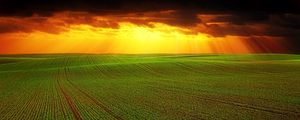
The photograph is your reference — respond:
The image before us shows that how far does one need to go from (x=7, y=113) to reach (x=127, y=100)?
21.9ft

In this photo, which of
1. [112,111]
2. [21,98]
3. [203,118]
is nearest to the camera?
[203,118]

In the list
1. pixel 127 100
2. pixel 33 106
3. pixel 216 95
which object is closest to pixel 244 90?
pixel 216 95

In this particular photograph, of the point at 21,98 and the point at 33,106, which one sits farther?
the point at 21,98

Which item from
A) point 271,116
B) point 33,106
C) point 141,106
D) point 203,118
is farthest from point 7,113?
point 271,116

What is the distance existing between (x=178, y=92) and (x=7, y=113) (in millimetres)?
11631

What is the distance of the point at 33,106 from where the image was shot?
2394 centimetres

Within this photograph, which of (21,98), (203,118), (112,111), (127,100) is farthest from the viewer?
(21,98)

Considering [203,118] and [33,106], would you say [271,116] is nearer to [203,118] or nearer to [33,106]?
[203,118]

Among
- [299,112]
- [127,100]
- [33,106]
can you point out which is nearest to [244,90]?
[127,100]

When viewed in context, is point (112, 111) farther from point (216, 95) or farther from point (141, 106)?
point (216, 95)

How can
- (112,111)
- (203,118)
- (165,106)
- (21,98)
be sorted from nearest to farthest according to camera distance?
(203,118) < (112,111) < (165,106) < (21,98)

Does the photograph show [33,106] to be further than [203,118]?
Yes

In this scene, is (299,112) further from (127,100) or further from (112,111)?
(127,100)

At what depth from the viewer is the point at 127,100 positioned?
84.8 feet
